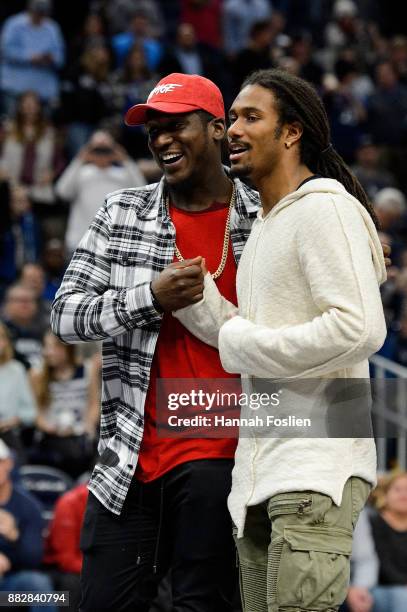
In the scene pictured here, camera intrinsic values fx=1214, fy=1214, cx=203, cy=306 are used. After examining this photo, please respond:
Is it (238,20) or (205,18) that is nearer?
(205,18)

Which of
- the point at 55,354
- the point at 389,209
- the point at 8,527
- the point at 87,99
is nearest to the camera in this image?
the point at 8,527

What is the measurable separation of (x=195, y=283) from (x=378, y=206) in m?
7.82

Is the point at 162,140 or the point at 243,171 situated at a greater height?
the point at 162,140

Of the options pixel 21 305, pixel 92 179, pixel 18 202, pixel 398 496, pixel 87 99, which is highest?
pixel 87 99

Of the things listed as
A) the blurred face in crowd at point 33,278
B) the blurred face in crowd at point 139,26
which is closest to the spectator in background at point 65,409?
the blurred face in crowd at point 33,278

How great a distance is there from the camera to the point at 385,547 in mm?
6969

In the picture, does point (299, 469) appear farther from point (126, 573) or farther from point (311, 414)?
point (126, 573)

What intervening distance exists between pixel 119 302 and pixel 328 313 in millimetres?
719

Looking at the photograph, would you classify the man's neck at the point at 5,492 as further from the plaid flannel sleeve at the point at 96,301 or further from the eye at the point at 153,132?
the eye at the point at 153,132

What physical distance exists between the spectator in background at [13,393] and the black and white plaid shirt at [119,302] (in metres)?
4.25

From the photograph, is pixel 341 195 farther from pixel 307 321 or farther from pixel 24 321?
pixel 24 321

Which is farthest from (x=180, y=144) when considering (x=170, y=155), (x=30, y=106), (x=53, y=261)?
(x=30, y=106)

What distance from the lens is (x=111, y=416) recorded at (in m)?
3.73

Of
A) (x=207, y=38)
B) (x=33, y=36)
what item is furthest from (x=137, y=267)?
(x=207, y=38)
